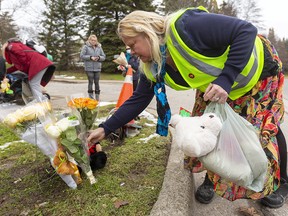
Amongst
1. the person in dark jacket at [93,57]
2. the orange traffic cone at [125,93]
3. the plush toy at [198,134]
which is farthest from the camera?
the person in dark jacket at [93,57]

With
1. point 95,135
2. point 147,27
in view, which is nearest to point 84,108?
point 95,135

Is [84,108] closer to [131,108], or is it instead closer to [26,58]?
[131,108]

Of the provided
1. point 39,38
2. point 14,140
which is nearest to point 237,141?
point 14,140

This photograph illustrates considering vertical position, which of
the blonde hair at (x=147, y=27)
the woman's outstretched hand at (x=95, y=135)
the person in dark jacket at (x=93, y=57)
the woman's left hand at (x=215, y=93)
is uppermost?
the blonde hair at (x=147, y=27)

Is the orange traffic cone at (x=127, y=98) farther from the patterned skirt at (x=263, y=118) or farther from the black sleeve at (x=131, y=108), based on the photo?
the patterned skirt at (x=263, y=118)

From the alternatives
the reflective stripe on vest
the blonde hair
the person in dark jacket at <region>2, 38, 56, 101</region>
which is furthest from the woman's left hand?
the person in dark jacket at <region>2, 38, 56, 101</region>

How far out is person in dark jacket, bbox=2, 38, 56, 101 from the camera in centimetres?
455

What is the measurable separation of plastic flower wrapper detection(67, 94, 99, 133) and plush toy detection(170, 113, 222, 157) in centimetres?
81

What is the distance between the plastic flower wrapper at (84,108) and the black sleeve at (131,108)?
0.39ft

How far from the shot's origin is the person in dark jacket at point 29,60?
4547 mm

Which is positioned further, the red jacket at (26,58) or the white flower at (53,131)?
the red jacket at (26,58)

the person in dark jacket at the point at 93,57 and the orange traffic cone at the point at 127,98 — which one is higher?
the orange traffic cone at the point at 127,98

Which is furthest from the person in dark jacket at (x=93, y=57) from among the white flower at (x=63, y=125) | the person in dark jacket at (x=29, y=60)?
the white flower at (x=63, y=125)

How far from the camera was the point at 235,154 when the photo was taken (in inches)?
61.0
